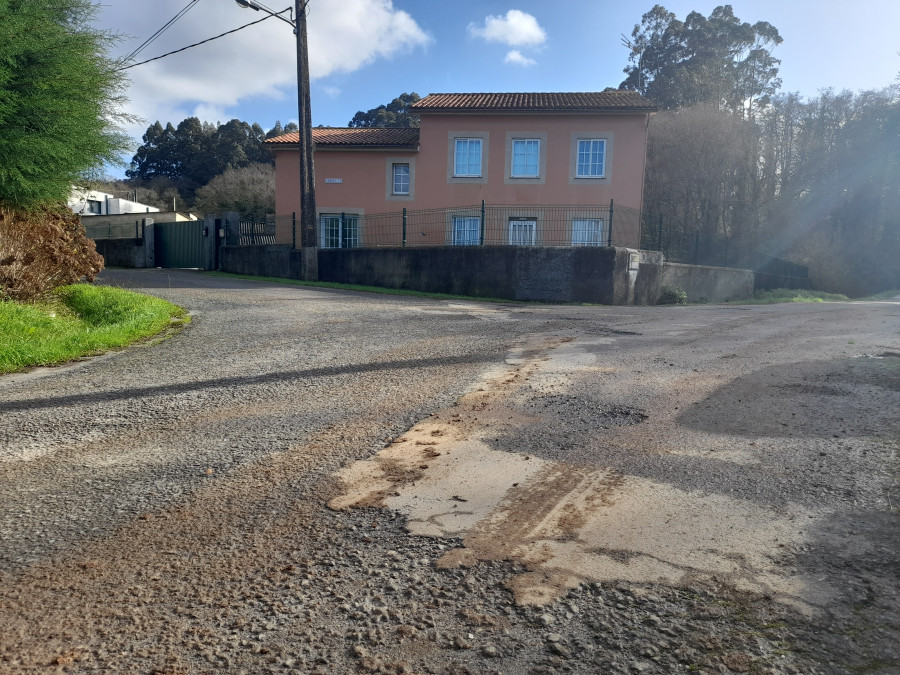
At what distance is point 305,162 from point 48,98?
1080 cm

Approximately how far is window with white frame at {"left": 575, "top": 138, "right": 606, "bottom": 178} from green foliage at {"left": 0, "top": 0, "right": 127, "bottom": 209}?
1660 centimetres

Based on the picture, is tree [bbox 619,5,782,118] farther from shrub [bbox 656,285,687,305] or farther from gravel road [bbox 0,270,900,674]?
gravel road [bbox 0,270,900,674]

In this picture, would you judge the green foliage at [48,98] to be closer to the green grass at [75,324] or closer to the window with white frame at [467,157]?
the green grass at [75,324]

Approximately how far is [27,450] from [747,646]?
3981 millimetres

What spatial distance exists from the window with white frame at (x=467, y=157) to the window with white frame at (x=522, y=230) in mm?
2391

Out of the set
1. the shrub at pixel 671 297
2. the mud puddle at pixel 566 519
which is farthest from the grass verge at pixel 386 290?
the mud puddle at pixel 566 519

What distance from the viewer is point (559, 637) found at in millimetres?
2182

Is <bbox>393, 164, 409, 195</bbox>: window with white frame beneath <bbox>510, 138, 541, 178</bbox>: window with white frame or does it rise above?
beneath

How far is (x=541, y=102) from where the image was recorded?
23984 mm

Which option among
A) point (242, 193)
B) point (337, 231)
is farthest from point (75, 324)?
point (242, 193)

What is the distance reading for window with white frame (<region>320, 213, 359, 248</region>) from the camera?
2419 cm

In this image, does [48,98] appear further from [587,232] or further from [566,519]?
[587,232]

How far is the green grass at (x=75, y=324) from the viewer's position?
7.02 meters

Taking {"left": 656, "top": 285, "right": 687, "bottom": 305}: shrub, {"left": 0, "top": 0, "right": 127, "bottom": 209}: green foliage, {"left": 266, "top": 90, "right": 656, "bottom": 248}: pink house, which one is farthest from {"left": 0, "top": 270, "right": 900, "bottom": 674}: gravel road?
{"left": 266, "top": 90, "right": 656, "bottom": 248}: pink house
